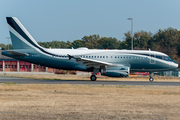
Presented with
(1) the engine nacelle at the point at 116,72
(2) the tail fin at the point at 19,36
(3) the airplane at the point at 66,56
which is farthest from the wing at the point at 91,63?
(2) the tail fin at the point at 19,36

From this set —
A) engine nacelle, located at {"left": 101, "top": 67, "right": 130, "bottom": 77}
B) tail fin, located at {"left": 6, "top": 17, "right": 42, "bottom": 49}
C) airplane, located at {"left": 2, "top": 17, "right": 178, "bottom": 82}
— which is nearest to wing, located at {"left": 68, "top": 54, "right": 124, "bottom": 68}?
airplane, located at {"left": 2, "top": 17, "right": 178, "bottom": 82}

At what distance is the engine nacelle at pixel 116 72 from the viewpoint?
33.5 metres

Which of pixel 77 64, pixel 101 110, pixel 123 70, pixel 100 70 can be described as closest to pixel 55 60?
pixel 77 64

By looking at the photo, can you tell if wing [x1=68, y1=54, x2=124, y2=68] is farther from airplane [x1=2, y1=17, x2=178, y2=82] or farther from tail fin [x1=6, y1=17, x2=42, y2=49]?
tail fin [x1=6, y1=17, x2=42, y2=49]

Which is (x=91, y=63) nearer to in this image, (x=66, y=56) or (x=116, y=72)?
(x=116, y=72)

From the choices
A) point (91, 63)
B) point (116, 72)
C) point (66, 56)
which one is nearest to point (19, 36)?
point (66, 56)

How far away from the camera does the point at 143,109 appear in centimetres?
1319

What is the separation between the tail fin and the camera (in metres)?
35.1

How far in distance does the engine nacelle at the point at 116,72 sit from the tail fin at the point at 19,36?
9.85m

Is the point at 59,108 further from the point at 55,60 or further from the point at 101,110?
the point at 55,60

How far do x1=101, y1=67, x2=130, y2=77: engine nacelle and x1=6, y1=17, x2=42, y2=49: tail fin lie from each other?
985cm

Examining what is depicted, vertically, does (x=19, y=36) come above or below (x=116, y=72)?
above

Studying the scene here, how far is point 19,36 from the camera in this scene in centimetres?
3547

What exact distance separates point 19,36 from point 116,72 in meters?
13.9
